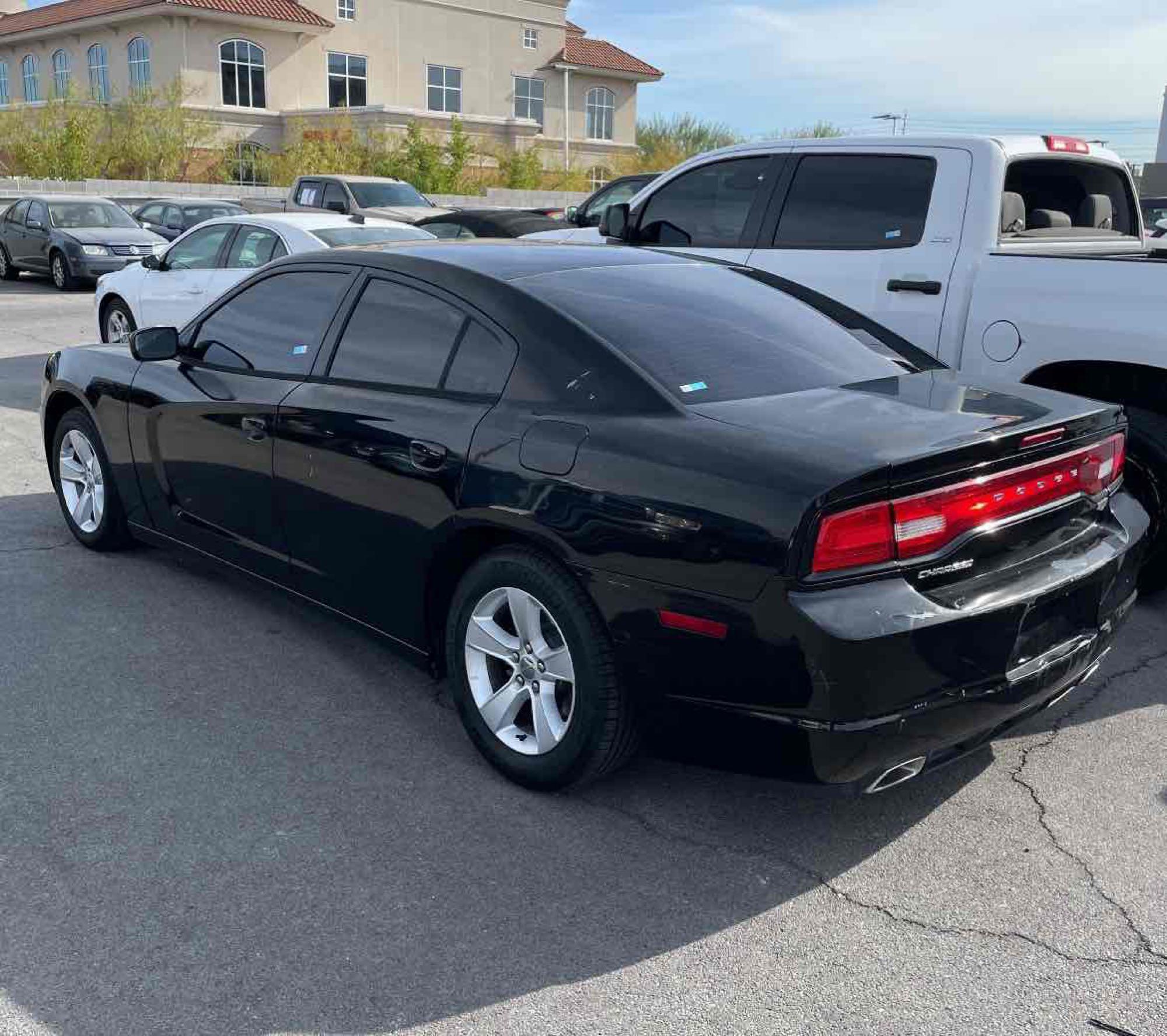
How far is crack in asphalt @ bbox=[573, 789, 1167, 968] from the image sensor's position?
2998 millimetres

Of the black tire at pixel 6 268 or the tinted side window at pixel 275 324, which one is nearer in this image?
the tinted side window at pixel 275 324

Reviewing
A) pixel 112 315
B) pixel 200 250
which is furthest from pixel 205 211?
pixel 200 250

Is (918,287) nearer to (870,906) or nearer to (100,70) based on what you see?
(870,906)

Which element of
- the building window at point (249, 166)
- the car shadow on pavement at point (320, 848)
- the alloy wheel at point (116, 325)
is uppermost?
the building window at point (249, 166)

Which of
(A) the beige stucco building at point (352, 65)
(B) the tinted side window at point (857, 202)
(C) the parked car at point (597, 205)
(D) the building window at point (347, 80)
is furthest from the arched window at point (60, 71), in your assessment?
(B) the tinted side window at point (857, 202)

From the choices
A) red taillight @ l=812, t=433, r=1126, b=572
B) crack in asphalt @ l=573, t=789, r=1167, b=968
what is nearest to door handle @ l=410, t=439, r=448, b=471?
crack in asphalt @ l=573, t=789, r=1167, b=968

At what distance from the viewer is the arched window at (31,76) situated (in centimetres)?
5212

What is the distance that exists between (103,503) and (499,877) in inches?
134

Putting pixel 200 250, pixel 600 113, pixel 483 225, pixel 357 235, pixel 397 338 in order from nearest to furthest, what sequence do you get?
pixel 397 338 < pixel 357 235 < pixel 200 250 < pixel 483 225 < pixel 600 113

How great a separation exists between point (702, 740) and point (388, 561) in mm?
1332

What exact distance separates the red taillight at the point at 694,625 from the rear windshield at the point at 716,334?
0.68 m

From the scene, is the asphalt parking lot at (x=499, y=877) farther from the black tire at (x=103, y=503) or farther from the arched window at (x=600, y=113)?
the arched window at (x=600, y=113)

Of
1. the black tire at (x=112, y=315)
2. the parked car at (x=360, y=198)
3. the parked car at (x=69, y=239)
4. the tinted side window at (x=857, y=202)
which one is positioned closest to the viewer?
the tinted side window at (x=857, y=202)

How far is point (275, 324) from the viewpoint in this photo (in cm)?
483
